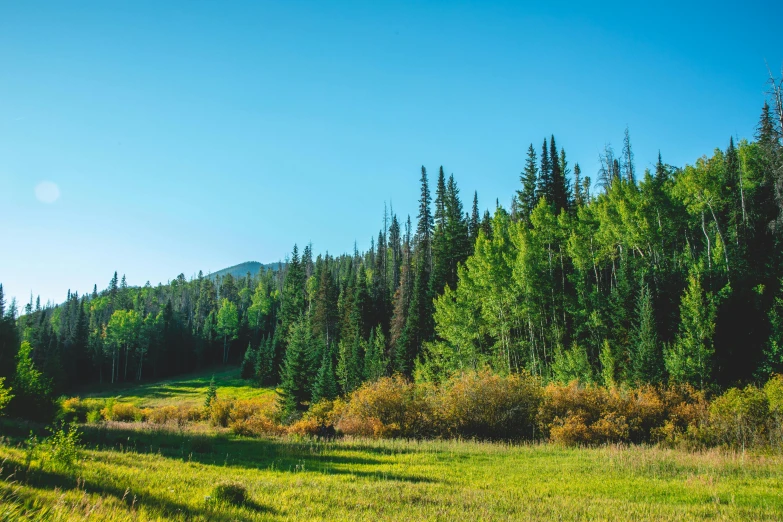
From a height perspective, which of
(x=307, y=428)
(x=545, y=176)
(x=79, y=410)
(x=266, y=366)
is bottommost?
(x=79, y=410)

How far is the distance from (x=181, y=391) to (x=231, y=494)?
3178 inches

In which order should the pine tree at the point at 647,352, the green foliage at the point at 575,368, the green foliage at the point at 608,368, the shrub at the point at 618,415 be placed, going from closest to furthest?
Result: the shrub at the point at 618,415 → the pine tree at the point at 647,352 → the green foliage at the point at 608,368 → the green foliage at the point at 575,368

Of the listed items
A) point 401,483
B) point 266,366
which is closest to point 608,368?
point 401,483

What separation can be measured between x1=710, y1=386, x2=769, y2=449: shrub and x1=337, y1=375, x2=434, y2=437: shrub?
51.2ft

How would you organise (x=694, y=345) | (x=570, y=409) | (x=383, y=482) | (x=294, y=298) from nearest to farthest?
1. (x=383, y=482)
2. (x=570, y=409)
3. (x=694, y=345)
4. (x=294, y=298)

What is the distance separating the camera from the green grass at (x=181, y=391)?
233ft

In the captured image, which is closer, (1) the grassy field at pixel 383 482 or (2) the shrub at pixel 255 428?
(1) the grassy field at pixel 383 482

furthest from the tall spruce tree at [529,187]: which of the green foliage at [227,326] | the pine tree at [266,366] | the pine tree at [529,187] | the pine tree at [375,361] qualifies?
the green foliage at [227,326]

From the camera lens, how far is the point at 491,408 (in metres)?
27.2

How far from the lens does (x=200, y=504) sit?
8.30 m

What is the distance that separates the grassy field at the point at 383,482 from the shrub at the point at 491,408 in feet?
16.8

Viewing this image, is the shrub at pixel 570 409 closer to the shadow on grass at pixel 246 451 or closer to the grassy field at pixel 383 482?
the grassy field at pixel 383 482

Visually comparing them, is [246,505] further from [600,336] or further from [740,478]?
[600,336]

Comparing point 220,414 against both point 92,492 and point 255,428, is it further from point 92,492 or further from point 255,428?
point 92,492
